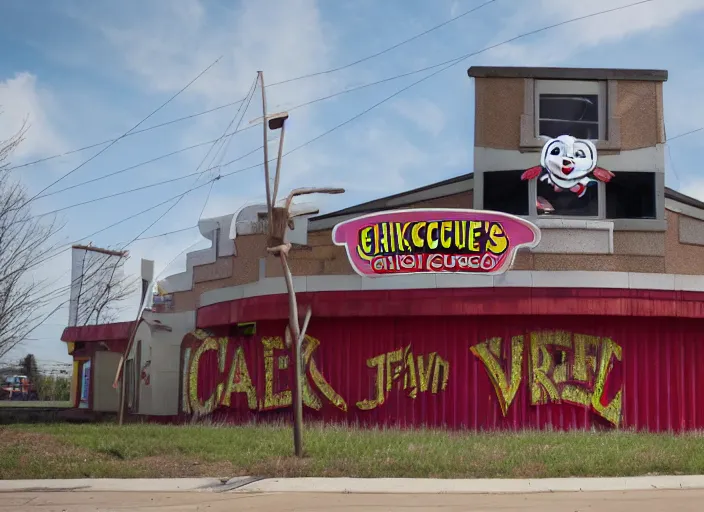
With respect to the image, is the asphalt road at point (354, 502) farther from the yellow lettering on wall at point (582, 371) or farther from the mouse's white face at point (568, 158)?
the mouse's white face at point (568, 158)

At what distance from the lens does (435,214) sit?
21.8m

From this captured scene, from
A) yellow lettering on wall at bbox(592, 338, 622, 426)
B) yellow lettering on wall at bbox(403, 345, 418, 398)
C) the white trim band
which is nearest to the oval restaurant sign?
the white trim band

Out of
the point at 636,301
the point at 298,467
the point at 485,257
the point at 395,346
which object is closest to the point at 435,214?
the point at 485,257

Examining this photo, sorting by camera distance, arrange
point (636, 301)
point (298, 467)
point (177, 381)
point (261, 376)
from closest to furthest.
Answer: point (298, 467), point (636, 301), point (261, 376), point (177, 381)

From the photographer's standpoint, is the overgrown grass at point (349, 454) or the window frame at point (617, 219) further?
the window frame at point (617, 219)

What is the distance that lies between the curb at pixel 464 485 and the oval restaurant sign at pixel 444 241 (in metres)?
7.50

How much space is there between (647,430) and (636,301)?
2.97 metres

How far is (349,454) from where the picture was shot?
16703 mm

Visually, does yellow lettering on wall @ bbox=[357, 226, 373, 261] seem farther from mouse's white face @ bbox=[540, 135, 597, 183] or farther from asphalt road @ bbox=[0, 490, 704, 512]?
asphalt road @ bbox=[0, 490, 704, 512]

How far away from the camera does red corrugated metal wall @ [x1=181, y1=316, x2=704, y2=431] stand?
2173 cm

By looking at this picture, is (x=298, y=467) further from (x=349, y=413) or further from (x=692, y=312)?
(x=692, y=312)

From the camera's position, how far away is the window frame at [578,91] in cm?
2278

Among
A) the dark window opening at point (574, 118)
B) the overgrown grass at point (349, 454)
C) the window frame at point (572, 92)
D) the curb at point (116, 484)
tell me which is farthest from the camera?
the dark window opening at point (574, 118)

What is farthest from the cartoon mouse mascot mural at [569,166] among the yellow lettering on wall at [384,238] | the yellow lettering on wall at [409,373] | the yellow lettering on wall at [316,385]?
the yellow lettering on wall at [316,385]
